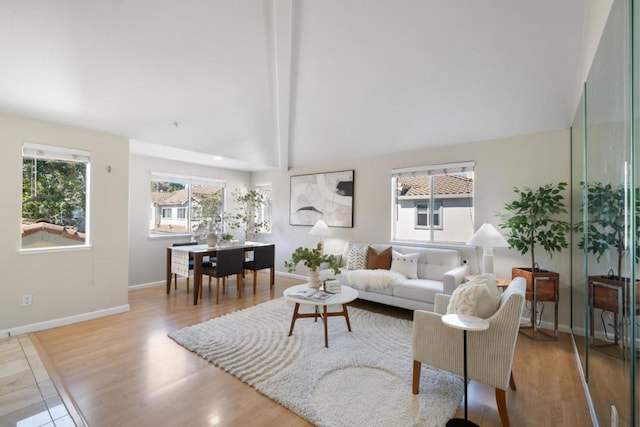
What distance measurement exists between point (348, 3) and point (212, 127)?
2.44 meters

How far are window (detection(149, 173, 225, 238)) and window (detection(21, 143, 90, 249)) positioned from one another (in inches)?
67.7

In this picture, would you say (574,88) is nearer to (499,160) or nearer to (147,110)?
(499,160)

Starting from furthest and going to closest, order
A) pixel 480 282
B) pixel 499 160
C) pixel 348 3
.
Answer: pixel 499 160 → pixel 348 3 → pixel 480 282

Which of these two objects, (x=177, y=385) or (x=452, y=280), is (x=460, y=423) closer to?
(x=452, y=280)

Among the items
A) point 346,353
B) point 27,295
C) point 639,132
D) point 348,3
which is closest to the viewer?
point 639,132

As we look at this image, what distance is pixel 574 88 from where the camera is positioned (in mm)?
2793

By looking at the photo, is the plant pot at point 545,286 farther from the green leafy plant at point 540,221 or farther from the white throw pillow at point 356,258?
the white throw pillow at point 356,258

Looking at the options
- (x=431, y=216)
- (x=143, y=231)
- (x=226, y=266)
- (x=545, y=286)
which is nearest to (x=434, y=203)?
(x=431, y=216)

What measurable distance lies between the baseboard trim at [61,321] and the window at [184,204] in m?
1.75

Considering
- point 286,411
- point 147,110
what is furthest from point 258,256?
point 286,411

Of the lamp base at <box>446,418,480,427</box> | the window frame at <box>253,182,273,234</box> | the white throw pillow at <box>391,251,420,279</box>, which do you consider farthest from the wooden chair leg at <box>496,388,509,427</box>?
the window frame at <box>253,182,273,234</box>

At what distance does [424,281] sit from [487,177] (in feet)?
5.28

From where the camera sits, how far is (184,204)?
18.9ft

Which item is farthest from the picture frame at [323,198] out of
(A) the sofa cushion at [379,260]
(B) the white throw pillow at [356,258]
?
(A) the sofa cushion at [379,260]
